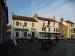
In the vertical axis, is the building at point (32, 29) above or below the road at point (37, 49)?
above

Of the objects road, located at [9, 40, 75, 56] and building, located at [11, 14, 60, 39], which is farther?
road, located at [9, 40, 75, 56]

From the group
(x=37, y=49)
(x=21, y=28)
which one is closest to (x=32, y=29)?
(x=21, y=28)

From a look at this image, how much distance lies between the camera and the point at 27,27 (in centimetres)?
950

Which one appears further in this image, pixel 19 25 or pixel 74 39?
pixel 19 25

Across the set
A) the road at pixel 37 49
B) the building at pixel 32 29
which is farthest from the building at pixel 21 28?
the road at pixel 37 49

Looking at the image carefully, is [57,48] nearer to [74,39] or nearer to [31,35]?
[31,35]

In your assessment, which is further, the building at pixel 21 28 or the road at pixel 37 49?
the road at pixel 37 49

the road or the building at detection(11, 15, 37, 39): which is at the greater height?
Answer: the building at detection(11, 15, 37, 39)

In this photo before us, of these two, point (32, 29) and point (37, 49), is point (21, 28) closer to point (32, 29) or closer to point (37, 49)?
point (32, 29)

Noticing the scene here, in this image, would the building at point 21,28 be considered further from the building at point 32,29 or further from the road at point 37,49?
the road at point 37,49

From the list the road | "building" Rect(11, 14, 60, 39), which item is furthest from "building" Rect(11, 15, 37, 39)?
the road

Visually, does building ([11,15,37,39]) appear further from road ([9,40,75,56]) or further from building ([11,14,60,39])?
road ([9,40,75,56])

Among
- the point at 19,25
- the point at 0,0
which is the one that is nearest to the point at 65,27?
the point at 19,25

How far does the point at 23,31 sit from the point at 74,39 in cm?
327
